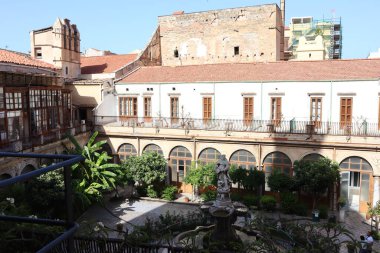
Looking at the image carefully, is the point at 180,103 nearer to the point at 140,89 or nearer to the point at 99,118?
the point at 140,89

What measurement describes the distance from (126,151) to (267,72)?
11.3m

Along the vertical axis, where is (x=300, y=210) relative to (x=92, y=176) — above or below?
below

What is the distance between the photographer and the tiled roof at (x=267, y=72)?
22.4 metres

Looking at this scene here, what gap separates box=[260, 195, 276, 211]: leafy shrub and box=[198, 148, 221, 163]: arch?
13.8 ft

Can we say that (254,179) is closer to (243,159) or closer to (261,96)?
(243,159)

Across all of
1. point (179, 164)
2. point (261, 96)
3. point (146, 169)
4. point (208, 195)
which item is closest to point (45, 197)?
point (146, 169)

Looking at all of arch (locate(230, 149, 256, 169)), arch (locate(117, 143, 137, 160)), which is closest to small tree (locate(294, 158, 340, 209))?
arch (locate(230, 149, 256, 169))

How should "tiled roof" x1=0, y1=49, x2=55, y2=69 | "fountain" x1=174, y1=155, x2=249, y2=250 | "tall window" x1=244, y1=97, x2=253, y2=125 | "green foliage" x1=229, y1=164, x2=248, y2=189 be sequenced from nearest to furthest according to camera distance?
"fountain" x1=174, y1=155, x2=249, y2=250 → "green foliage" x1=229, y1=164, x2=248, y2=189 → "tiled roof" x1=0, y1=49, x2=55, y2=69 → "tall window" x1=244, y1=97, x2=253, y2=125

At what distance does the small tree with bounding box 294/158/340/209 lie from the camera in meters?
18.8

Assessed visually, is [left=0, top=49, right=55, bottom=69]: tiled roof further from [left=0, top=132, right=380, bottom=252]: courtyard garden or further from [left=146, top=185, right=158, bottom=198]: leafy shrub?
[left=146, top=185, right=158, bottom=198]: leafy shrub

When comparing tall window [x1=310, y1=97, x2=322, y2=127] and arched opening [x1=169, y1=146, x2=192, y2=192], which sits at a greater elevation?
tall window [x1=310, y1=97, x2=322, y2=127]

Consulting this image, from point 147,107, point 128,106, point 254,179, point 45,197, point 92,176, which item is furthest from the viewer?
point 128,106

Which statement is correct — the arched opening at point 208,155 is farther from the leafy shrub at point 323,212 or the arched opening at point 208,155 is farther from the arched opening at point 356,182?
the arched opening at point 356,182

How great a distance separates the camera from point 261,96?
77.2 feet
